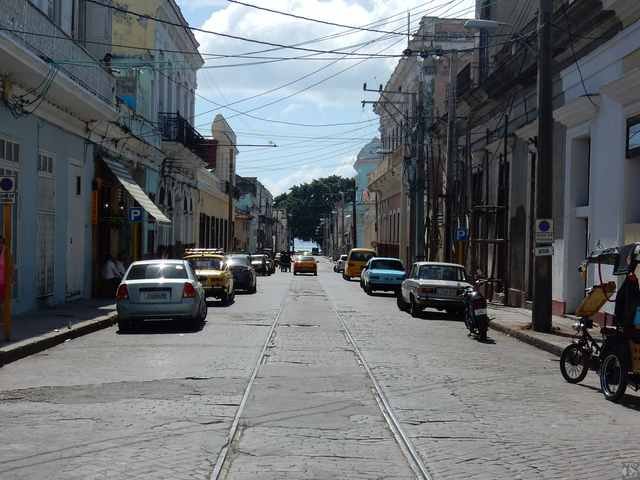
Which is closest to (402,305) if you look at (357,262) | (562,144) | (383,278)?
(562,144)

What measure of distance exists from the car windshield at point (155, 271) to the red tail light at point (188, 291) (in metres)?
0.43

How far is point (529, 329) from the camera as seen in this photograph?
62.3 ft

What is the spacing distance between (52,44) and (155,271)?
5.94 m

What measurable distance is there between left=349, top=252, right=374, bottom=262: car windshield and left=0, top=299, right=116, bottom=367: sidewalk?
91.6 ft

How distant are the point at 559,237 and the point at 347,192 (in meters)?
107

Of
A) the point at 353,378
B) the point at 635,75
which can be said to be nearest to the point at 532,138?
the point at 635,75

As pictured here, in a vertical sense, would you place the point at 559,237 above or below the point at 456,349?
above

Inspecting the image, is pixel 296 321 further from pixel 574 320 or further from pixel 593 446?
pixel 593 446

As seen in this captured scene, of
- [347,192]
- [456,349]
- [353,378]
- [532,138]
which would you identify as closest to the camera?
[353,378]

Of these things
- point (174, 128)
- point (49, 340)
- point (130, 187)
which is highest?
point (174, 128)

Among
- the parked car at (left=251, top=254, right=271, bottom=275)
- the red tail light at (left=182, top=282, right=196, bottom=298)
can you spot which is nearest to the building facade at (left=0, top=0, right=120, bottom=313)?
the red tail light at (left=182, top=282, right=196, bottom=298)

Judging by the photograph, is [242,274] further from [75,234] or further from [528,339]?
[528,339]

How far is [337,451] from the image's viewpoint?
757cm

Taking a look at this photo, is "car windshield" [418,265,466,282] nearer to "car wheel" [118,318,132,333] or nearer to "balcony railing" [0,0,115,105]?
"car wheel" [118,318,132,333]
